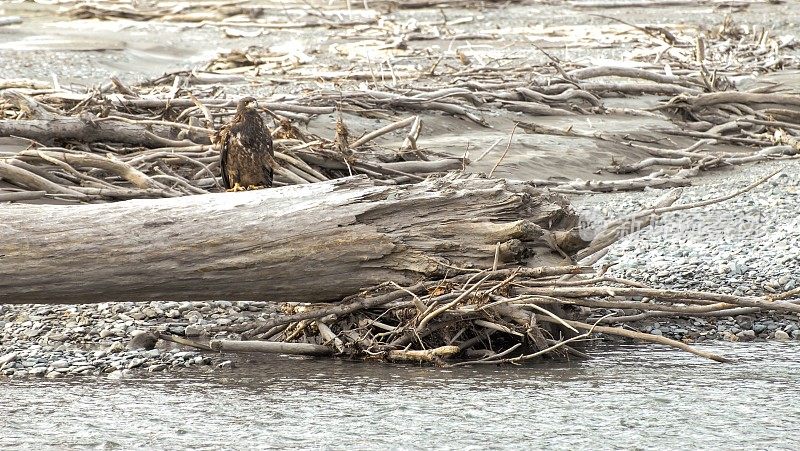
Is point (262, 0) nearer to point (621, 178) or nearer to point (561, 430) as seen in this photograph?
point (621, 178)

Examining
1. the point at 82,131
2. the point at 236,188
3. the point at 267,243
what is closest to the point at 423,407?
the point at 267,243

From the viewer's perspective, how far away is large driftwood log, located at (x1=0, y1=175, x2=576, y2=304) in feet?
17.2

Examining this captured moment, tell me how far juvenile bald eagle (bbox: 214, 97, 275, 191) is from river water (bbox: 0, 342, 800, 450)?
1716mm

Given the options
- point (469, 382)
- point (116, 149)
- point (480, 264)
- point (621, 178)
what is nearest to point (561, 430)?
point (469, 382)

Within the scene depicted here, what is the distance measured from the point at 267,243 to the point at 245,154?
1.58 m

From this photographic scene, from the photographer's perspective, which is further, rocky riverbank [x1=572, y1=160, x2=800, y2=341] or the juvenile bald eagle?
the juvenile bald eagle

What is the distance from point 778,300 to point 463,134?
5107 mm

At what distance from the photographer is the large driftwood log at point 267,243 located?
5238 mm

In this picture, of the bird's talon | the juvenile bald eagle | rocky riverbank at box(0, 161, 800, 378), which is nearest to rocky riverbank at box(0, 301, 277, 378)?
rocky riverbank at box(0, 161, 800, 378)

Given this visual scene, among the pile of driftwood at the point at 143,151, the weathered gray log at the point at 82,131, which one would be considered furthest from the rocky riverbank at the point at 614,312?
the weathered gray log at the point at 82,131

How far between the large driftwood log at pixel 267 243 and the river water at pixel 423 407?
42 cm

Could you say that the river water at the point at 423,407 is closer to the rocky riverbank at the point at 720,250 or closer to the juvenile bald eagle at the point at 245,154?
the rocky riverbank at the point at 720,250

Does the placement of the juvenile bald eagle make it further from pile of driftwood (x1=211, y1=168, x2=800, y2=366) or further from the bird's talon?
pile of driftwood (x1=211, y1=168, x2=800, y2=366)

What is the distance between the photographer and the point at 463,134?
409 inches
